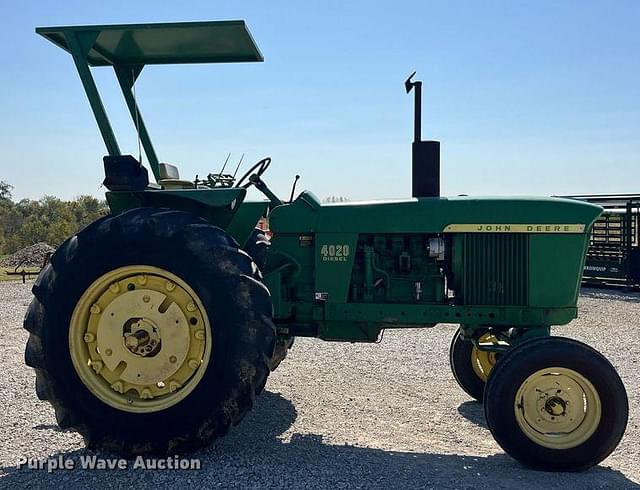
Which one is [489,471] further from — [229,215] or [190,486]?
[229,215]

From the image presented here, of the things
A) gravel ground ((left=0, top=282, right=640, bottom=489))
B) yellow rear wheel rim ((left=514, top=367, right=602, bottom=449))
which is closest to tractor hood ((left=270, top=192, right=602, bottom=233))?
yellow rear wheel rim ((left=514, top=367, right=602, bottom=449))

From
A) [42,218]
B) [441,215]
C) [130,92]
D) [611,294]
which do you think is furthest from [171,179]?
[42,218]

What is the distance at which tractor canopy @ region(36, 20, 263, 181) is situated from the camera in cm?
468

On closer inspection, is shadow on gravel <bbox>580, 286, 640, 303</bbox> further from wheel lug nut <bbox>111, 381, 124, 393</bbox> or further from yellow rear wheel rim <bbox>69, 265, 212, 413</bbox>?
wheel lug nut <bbox>111, 381, 124, 393</bbox>

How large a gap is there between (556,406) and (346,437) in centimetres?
157

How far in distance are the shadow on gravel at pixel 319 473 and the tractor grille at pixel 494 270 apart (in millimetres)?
1218

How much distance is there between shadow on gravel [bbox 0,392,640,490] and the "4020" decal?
1.43 metres

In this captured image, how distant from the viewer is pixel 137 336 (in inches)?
170

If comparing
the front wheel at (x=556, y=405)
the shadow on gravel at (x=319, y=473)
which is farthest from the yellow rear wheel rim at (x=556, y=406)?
the shadow on gravel at (x=319, y=473)

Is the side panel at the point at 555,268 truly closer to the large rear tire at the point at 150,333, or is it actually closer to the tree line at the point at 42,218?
the large rear tire at the point at 150,333

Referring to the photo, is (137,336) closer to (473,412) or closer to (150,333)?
(150,333)

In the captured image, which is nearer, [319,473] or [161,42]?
[319,473]

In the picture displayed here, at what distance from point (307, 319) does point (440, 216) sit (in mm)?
1371

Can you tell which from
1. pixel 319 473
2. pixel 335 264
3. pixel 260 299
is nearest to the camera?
pixel 319 473
